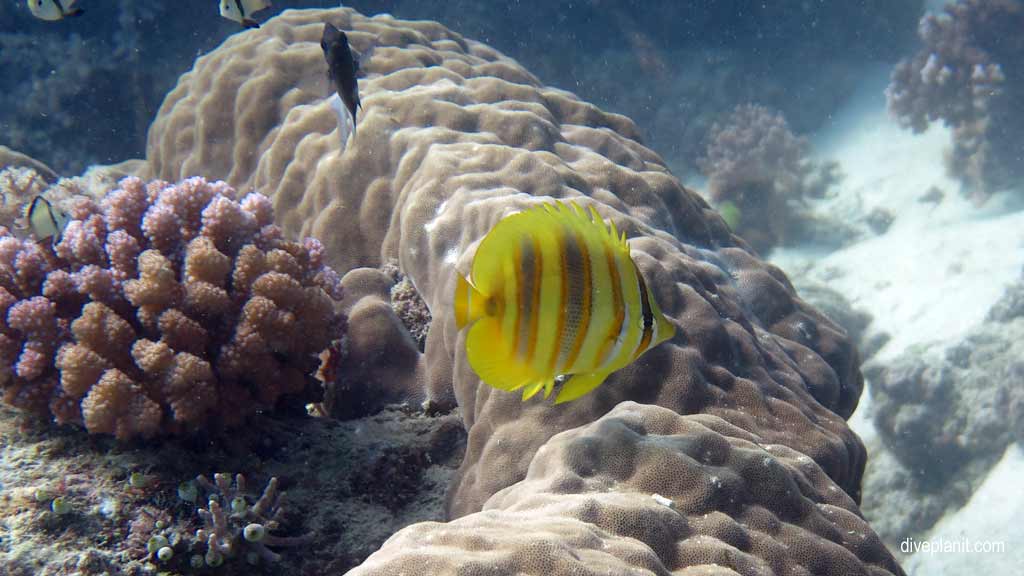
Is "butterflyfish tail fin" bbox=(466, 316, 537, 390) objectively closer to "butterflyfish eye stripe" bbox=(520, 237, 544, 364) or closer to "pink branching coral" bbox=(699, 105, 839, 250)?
"butterflyfish eye stripe" bbox=(520, 237, 544, 364)

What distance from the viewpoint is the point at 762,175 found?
12.2 meters

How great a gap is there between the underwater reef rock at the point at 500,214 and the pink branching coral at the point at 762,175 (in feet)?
23.2

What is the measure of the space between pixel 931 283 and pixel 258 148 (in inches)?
391

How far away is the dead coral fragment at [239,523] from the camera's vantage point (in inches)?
95.6

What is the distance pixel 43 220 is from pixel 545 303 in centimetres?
359

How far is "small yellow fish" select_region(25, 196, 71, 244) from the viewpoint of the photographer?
3594 millimetres

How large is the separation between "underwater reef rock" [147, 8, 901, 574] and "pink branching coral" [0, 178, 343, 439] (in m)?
0.90

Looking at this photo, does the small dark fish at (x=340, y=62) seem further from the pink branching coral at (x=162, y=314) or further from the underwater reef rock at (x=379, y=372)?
the underwater reef rock at (x=379, y=372)

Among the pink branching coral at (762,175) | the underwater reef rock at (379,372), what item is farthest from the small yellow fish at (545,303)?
the pink branching coral at (762,175)

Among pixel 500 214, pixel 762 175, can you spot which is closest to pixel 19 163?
pixel 500 214

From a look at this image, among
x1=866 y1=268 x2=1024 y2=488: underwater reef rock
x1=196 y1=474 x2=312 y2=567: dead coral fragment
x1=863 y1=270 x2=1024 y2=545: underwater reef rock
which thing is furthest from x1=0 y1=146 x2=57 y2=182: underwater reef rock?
x1=866 y1=268 x2=1024 y2=488: underwater reef rock

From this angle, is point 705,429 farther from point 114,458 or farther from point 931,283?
point 931,283

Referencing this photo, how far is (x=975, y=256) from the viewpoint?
375 inches

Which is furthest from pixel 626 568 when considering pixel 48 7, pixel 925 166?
pixel 925 166
